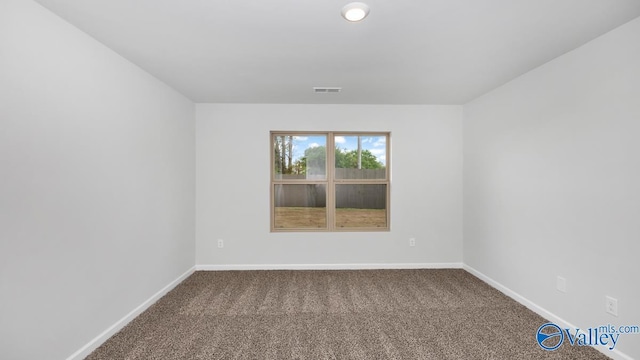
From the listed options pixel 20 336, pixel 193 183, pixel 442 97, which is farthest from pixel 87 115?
pixel 442 97

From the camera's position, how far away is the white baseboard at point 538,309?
1932 millimetres

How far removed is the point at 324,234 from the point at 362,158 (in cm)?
128

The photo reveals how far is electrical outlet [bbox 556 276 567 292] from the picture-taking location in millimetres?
2326

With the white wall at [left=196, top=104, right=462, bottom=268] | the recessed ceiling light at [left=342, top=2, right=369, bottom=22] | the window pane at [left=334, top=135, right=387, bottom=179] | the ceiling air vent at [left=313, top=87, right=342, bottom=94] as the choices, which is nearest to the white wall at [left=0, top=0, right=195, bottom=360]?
the white wall at [left=196, top=104, right=462, bottom=268]

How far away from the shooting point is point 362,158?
4086 millimetres

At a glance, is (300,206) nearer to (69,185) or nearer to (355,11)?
(69,185)

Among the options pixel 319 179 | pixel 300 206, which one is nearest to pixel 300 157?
pixel 319 179

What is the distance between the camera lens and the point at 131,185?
2480 millimetres

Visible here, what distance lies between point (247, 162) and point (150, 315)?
6.89 ft

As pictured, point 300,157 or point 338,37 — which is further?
point 300,157

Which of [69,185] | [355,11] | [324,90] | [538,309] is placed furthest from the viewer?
[324,90]

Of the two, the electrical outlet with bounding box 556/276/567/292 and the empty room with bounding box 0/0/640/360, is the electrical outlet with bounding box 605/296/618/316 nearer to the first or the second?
the empty room with bounding box 0/0/640/360

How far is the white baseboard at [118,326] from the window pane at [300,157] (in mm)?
1975

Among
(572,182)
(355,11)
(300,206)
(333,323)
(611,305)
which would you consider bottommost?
(333,323)
